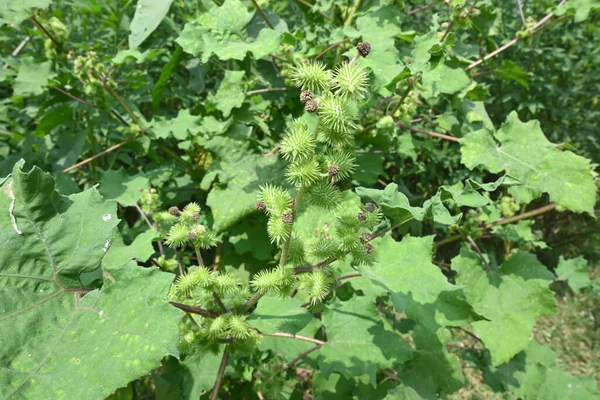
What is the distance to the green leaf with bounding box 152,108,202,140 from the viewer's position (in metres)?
2.23

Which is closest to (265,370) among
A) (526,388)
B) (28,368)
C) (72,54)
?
(28,368)

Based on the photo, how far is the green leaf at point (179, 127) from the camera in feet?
7.31

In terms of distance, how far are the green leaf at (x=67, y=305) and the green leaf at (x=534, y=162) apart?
153 centimetres

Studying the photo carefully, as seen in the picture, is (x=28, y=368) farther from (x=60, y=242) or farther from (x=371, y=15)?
(x=371, y=15)

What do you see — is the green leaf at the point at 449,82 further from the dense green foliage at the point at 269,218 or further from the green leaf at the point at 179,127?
the green leaf at the point at 179,127

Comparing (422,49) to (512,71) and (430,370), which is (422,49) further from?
(430,370)

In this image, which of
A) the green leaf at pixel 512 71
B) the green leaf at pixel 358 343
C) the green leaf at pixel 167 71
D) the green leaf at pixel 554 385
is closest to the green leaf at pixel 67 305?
the green leaf at pixel 358 343

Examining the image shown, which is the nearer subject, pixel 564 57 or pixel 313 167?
pixel 313 167

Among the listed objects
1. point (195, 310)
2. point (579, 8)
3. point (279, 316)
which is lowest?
point (279, 316)

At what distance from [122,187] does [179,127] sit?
1.46 ft

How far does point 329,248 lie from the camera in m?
1.22

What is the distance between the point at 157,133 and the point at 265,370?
4.37ft

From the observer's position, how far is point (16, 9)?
5.61ft

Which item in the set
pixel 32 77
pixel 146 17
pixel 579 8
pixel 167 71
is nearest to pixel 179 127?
pixel 167 71
